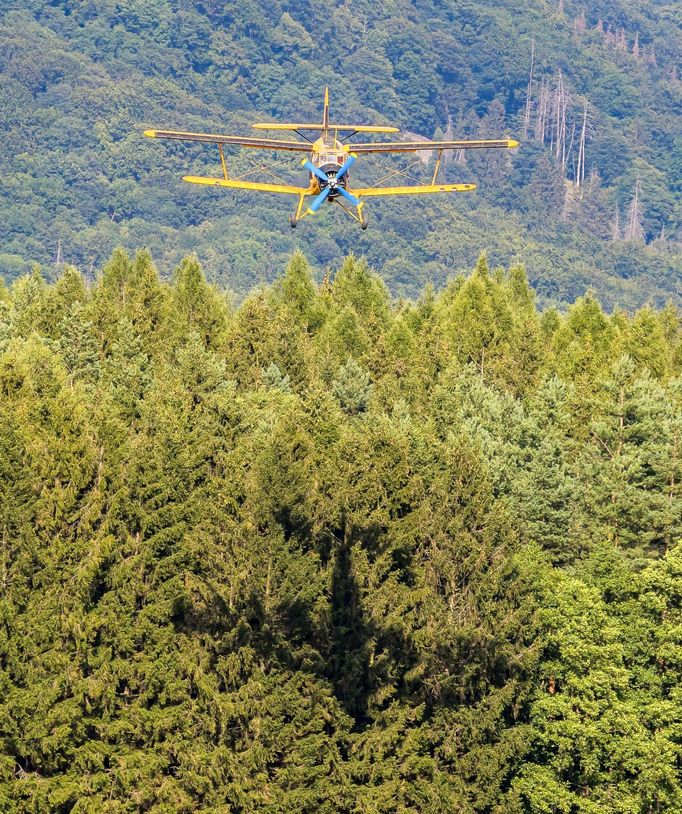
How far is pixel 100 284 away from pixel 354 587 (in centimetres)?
5203

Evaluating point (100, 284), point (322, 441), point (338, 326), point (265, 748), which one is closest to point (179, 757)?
point (265, 748)

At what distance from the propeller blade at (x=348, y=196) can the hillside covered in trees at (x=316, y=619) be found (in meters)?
9.40

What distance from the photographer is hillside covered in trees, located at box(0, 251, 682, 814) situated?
58219 mm

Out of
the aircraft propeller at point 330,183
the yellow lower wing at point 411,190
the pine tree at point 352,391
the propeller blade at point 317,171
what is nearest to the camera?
the aircraft propeller at point 330,183

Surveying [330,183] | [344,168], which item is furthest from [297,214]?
[344,168]

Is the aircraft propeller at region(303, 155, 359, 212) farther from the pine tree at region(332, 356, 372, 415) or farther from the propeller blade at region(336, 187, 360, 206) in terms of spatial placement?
the pine tree at region(332, 356, 372, 415)

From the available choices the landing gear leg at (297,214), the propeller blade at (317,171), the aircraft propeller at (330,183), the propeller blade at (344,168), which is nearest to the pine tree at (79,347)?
the landing gear leg at (297,214)

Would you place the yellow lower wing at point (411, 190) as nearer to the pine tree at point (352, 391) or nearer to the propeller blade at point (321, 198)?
the propeller blade at point (321, 198)

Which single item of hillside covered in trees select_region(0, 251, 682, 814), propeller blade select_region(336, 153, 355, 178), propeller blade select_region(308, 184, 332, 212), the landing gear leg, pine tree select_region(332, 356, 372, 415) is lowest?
hillside covered in trees select_region(0, 251, 682, 814)

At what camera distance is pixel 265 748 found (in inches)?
2283

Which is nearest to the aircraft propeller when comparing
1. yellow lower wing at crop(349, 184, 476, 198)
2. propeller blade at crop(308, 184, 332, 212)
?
propeller blade at crop(308, 184, 332, 212)

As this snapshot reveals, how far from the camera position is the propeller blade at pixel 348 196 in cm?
5700

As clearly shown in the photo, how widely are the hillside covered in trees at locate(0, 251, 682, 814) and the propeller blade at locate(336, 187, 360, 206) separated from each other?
9.40 m

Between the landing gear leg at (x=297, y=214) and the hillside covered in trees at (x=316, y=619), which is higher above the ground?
the landing gear leg at (x=297, y=214)
